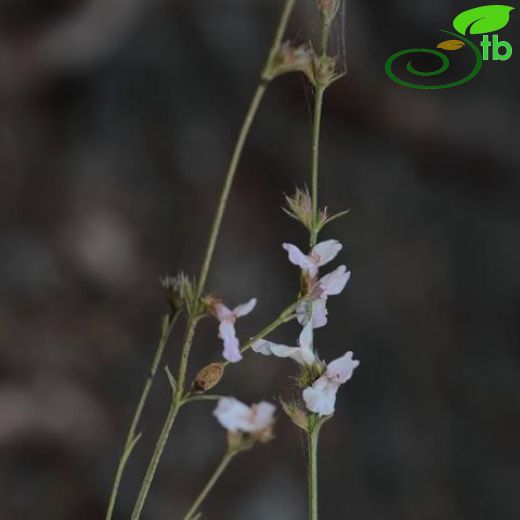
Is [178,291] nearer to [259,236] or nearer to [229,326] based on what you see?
[229,326]

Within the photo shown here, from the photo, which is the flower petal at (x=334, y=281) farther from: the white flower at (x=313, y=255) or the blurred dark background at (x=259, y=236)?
the blurred dark background at (x=259, y=236)

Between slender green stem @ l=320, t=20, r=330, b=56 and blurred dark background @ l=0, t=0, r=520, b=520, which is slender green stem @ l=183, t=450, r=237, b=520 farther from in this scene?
blurred dark background @ l=0, t=0, r=520, b=520

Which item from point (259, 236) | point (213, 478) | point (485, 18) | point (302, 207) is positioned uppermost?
point (259, 236)

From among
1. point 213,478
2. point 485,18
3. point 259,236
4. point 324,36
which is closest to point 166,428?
point 213,478

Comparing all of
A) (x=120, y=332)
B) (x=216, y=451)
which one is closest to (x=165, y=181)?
(x=120, y=332)

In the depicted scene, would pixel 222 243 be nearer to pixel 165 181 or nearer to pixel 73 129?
pixel 165 181

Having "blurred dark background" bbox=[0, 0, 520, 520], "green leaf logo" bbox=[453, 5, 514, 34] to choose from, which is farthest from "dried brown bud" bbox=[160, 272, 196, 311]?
"blurred dark background" bbox=[0, 0, 520, 520]
